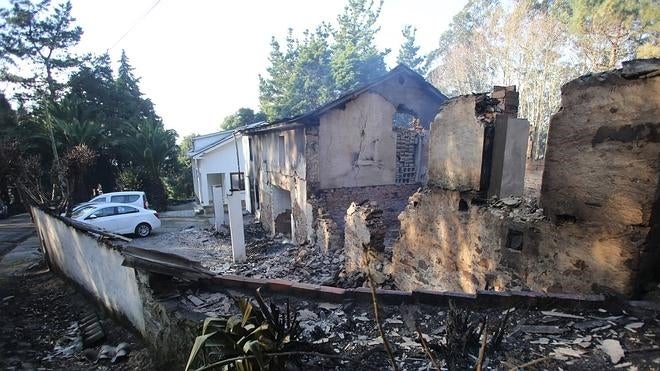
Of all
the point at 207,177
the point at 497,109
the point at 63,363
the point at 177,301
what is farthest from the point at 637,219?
the point at 207,177

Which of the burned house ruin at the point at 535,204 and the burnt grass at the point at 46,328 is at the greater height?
the burned house ruin at the point at 535,204

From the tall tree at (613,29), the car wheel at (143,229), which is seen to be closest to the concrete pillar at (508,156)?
the car wheel at (143,229)

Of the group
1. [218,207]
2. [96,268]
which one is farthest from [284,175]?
[96,268]

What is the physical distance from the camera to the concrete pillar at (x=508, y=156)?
14.2 feet

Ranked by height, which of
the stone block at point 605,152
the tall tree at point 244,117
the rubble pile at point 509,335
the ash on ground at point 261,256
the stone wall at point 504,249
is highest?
the tall tree at point 244,117

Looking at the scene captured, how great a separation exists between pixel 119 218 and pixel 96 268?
9.25m

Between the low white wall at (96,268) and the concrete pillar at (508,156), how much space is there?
502 centimetres

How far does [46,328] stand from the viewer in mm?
6172

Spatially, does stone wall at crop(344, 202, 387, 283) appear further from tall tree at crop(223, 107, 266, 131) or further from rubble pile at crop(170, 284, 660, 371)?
tall tree at crop(223, 107, 266, 131)

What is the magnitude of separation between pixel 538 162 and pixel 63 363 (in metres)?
18.3

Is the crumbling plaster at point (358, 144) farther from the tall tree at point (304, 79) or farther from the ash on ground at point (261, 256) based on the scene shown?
the tall tree at point (304, 79)

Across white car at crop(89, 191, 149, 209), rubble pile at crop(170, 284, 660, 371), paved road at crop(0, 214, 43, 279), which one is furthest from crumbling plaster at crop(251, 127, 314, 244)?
paved road at crop(0, 214, 43, 279)

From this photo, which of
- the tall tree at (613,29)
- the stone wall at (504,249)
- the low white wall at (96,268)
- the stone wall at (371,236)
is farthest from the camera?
the tall tree at (613,29)

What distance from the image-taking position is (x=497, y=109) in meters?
4.55
